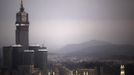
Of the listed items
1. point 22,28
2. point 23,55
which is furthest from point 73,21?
point 23,55

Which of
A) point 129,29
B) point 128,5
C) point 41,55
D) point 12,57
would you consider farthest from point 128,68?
point 12,57

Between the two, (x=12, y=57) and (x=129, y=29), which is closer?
(x=12, y=57)

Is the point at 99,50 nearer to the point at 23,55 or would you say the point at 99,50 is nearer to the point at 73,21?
the point at 73,21

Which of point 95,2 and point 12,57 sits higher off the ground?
point 95,2

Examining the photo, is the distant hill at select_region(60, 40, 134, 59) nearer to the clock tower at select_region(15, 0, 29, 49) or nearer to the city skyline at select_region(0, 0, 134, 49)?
the city skyline at select_region(0, 0, 134, 49)

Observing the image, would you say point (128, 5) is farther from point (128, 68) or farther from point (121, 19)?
point (128, 68)

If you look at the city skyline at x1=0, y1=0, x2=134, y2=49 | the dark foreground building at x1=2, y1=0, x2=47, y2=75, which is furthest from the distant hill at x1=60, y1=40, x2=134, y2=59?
the dark foreground building at x1=2, y1=0, x2=47, y2=75
